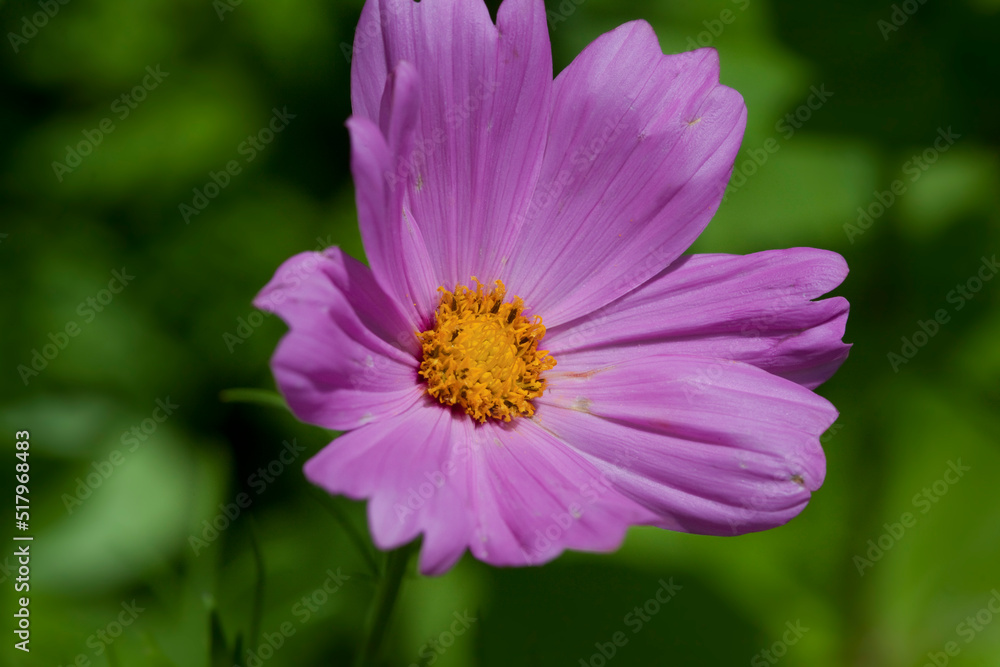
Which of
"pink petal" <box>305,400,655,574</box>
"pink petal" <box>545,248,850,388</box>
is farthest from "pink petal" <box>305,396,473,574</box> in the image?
"pink petal" <box>545,248,850,388</box>

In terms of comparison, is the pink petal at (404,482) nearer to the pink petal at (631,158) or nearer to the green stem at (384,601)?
the green stem at (384,601)

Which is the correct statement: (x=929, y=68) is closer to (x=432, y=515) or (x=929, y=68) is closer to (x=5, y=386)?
(x=432, y=515)

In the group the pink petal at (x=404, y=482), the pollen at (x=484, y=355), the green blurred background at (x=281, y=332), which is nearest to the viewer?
the pink petal at (x=404, y=482)

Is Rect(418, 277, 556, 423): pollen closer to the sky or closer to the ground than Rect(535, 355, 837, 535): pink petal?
closer to the ground

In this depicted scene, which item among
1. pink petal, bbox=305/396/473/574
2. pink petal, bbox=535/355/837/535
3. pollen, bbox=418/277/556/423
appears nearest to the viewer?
pink petal, bbox=305/396/473/574

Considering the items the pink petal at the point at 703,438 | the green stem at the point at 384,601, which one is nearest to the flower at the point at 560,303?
the pink petal at the point at 703,438

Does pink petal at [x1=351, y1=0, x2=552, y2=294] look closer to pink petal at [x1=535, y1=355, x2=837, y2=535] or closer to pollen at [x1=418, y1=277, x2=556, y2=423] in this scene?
pollen at [x1=418, y1=277, x2=556, y2=423]

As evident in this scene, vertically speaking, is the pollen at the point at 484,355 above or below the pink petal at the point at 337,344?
below

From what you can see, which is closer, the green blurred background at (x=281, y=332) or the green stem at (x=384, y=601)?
the green stem at (x=384, y=601)
